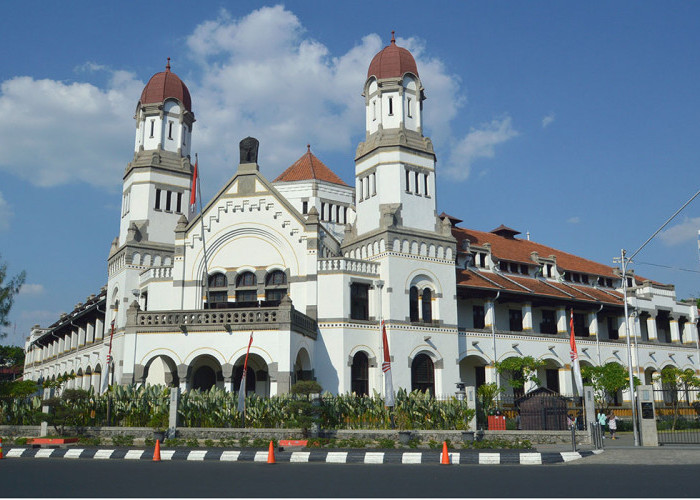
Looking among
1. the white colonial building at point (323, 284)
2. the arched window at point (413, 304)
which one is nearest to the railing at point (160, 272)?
the white colonial building at point (323, 284)

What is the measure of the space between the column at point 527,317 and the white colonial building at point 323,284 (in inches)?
3.6

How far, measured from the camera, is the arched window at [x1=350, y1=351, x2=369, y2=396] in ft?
115

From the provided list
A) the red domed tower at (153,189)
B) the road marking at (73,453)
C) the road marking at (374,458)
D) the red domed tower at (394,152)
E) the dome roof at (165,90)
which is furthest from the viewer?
the dome roof at (165,90)

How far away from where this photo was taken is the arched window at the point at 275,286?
119ft

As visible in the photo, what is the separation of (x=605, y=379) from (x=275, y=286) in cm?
2048

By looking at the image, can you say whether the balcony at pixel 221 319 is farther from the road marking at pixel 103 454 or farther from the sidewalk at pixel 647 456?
the sidewalk at pixel 647 456

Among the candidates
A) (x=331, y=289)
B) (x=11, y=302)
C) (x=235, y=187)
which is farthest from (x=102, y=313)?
(x=331, y=289)

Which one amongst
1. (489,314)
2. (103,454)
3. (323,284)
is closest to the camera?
(103,454)

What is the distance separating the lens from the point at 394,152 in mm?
38000

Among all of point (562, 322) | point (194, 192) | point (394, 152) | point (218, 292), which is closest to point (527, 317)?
point (562, 322)

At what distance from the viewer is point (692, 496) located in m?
11.8

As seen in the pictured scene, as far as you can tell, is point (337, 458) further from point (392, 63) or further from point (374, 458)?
point (392, 63)

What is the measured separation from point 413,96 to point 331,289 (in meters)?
13.0

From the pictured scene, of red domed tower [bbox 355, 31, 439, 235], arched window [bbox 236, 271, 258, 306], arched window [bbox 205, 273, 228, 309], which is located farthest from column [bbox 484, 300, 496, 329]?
arched window [bbox 205, 273, 228, 309]
